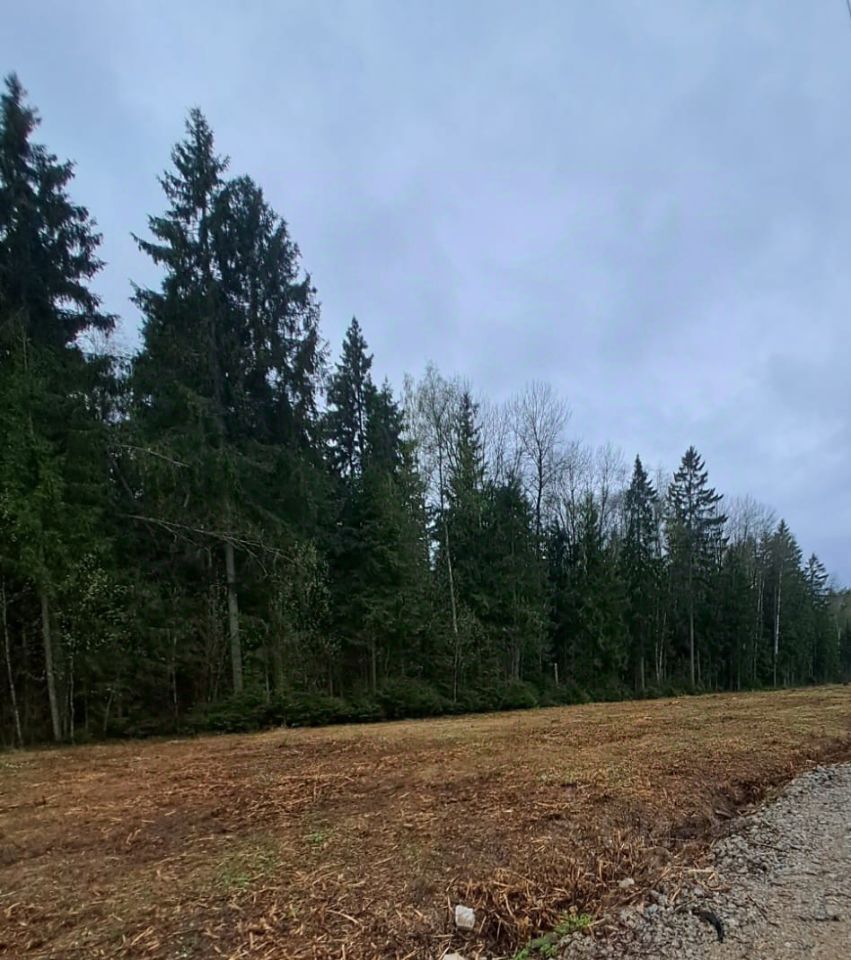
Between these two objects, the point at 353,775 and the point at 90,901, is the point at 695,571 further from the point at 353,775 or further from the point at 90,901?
the point at 90,901

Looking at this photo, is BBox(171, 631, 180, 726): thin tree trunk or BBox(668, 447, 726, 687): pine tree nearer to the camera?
BBox(171, 631, 180, 726): thin tree trunk

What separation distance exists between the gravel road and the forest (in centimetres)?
988

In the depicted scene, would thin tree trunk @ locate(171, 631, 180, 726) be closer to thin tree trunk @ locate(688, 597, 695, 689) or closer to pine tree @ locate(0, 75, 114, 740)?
pine tree @ locate(0, 75, 114, 740)

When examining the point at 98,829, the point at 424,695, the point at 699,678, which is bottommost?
the point at 699,678

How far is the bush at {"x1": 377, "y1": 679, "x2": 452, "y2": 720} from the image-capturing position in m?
13.7

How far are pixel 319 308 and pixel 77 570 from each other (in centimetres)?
814

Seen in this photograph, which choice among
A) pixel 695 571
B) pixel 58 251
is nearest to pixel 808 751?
pixel 58 251

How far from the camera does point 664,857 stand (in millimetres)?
2850

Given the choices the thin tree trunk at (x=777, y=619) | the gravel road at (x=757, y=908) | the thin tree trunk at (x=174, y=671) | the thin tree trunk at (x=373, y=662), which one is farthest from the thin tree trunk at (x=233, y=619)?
the thin tree trunk at (x=777, y=619)

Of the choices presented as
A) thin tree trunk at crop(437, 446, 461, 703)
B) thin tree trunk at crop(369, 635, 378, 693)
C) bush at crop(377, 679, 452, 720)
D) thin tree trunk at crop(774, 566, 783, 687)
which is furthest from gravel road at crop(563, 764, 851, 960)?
thin tree trunk at crop(774, 566, 783, 687)

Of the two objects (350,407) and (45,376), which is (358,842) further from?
(350,407)

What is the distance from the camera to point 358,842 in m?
2.95

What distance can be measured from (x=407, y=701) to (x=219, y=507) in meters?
6.71

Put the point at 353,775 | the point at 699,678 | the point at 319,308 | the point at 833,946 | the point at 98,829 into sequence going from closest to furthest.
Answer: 1. the point at 833,946
2. the point at 98,829
3. the point at 353,775
4. the point at 319,308
5. the point at 699,678
